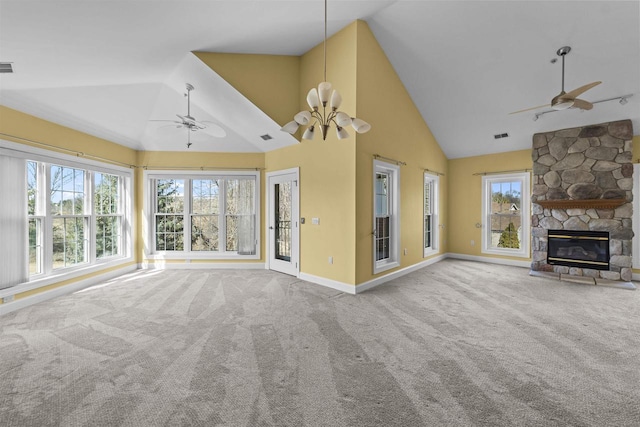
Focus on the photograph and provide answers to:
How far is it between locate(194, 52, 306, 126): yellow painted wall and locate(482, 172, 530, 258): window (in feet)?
16.3

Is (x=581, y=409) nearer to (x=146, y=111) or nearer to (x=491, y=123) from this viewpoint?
(x=491, y=123)

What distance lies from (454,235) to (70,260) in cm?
796

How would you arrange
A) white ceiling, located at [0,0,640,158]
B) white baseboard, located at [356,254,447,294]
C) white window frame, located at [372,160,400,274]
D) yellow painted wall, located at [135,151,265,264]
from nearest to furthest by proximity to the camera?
white ceiling, located at [0,0,640,158] < white baseboard, located at [356,254,447,294] < white window frame, located at [372,160,400,274] < yellow painted wall, located at [135,151,265,264]

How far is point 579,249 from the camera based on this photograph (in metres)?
5.24

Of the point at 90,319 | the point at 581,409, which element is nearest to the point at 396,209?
the point at 581,409

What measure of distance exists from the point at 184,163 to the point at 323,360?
518 centimetres

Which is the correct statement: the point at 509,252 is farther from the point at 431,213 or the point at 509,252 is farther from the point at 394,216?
the point at 394,216

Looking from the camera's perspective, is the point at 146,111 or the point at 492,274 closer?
the point at 146,111

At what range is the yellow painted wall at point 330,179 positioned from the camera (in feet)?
13.8

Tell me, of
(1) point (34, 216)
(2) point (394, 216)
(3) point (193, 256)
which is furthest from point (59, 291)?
(2) point (394, 216)

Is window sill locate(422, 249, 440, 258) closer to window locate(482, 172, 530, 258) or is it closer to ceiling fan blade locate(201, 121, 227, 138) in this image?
window locate(482, 172, 530, 258)

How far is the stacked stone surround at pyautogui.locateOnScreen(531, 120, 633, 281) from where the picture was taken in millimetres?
4832

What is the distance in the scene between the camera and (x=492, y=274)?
17.9 ft

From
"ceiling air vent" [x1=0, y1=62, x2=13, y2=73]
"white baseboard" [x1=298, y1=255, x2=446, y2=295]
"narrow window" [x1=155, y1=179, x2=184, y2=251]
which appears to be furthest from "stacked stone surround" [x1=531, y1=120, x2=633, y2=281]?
"ceiling air vent" [x1=0, y1=62, x2=13, y2=73]
